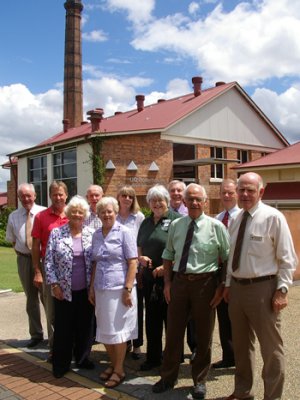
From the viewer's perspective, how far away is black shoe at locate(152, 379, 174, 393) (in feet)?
13.1

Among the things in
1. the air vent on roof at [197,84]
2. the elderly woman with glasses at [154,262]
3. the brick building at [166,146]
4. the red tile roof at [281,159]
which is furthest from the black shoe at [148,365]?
the air vent on roof at [197,84]

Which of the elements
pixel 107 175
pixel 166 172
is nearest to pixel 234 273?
pixel 107 175

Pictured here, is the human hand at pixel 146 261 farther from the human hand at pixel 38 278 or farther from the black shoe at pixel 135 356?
the human hand at pixel 38 278

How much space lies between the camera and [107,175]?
20469mm

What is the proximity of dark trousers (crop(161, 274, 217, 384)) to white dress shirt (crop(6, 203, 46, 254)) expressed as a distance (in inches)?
91.6

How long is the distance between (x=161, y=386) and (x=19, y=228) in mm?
2710

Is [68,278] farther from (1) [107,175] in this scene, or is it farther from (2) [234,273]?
(1) [107,175]

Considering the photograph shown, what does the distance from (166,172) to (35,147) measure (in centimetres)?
804

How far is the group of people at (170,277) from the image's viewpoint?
3.49 meters

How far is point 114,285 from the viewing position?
13.9 ft

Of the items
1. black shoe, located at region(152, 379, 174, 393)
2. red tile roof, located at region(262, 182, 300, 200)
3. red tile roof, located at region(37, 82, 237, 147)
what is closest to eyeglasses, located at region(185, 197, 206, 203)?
black shoe, located at region(152, 379, 174, 393)

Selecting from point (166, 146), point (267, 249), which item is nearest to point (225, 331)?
point (267, 249)

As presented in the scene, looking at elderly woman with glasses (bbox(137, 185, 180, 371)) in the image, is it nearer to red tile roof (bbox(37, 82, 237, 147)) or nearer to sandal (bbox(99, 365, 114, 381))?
sandal (bbox(99, 365, 114, 381))

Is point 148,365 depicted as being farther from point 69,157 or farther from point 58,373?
point 69,157
